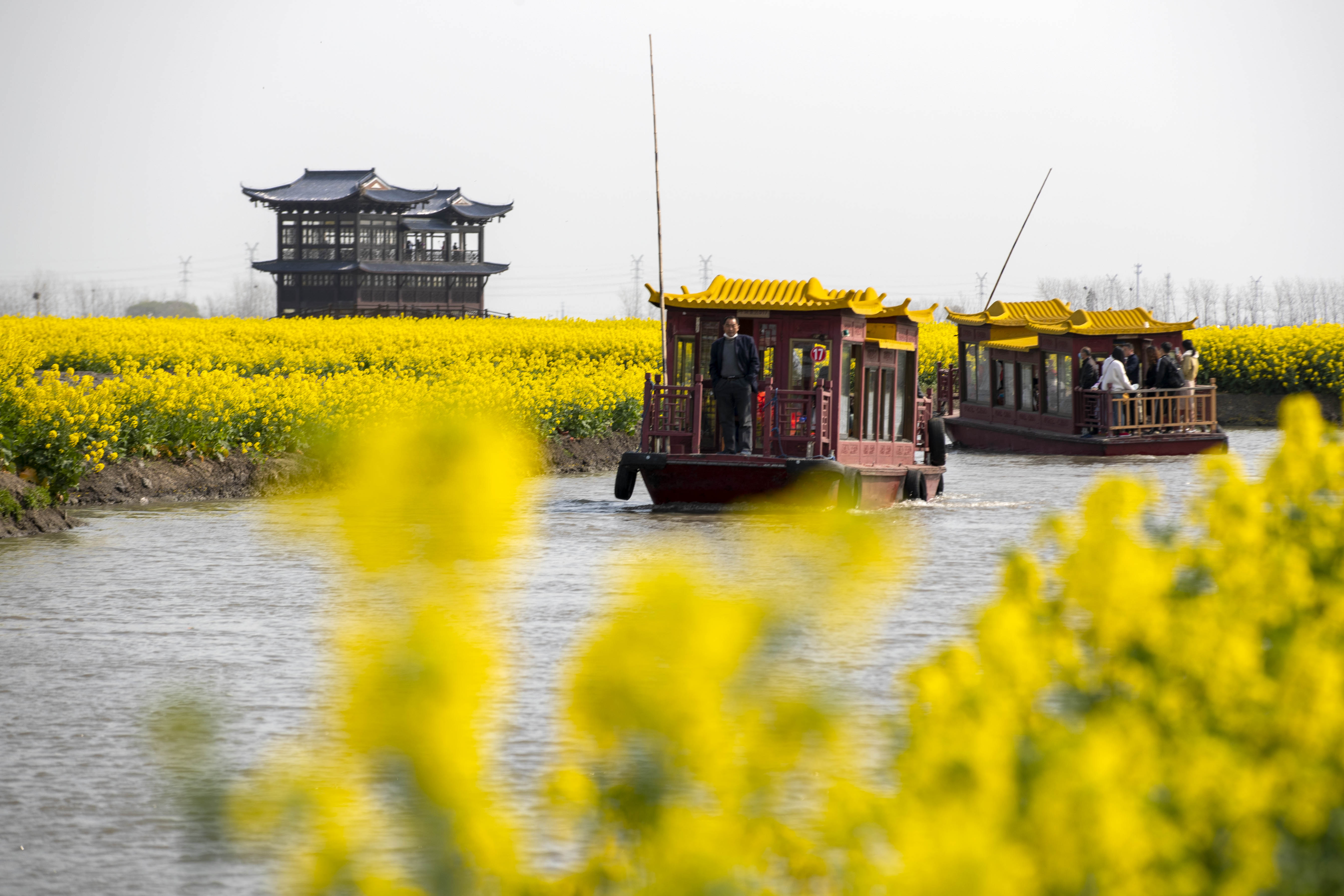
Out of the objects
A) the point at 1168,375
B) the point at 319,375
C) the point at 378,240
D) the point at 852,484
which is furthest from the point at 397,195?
the point at 852,484

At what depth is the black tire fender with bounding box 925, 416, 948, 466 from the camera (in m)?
20.8

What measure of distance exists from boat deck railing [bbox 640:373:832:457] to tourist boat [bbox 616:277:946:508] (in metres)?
0.01

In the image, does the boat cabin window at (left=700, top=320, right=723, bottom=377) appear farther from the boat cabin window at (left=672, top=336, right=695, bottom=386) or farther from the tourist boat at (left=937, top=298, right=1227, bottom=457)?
the tourist boat at (left=937, top=298, right=1227, bottom=457)

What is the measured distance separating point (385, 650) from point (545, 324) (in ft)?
170

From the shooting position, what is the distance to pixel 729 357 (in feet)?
56.5

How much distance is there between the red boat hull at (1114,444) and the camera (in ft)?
88.6

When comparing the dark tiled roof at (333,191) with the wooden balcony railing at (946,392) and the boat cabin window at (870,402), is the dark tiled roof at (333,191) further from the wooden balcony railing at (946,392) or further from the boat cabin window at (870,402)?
the boat cabin window at (870,402)

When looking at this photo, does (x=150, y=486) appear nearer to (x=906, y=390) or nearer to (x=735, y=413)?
(x=735, y=413)

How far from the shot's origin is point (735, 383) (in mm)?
17328

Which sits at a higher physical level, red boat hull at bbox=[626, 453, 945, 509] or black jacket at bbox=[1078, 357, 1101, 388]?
black jacket at bbox=[1078, 357, 1101, 388]

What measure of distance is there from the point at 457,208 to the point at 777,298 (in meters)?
56.2

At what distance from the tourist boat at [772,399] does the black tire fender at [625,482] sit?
2cm

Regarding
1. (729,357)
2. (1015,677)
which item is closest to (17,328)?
(729,357)

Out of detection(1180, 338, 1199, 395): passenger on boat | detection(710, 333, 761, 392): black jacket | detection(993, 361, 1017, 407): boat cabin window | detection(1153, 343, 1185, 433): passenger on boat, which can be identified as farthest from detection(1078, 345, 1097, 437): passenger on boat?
detection(710, 333, 761, 392): black jacket
